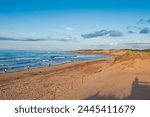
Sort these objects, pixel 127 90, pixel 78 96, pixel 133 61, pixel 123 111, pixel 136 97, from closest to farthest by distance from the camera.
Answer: pixel 123 111
pixel 136 97
pixel 78 96
pixel 127 90
pixel 133 61

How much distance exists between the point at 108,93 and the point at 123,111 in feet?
18.2

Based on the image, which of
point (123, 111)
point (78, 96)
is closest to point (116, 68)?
point (78, 96)

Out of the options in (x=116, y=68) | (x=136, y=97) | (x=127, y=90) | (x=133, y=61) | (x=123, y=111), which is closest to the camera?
(x=123, y=111)

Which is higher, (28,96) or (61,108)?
(61,108)

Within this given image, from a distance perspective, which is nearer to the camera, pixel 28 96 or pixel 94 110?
pixel 94 110

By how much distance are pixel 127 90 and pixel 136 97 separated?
202 cm

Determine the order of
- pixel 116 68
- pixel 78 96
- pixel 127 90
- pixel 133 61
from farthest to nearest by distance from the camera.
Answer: pixel 133 61, pixel 116 68, pixel 127 90, pixel 78 96

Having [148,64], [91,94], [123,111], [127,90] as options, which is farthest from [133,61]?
[123,111]

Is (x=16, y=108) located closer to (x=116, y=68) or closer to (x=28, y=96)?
(x=28, y=96)

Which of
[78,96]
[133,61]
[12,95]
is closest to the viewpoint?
[78,96]

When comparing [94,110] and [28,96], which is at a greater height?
[94,110]

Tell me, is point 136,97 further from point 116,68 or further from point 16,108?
point 116,68

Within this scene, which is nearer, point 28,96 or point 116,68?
point 28,96

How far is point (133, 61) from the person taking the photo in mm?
27547
